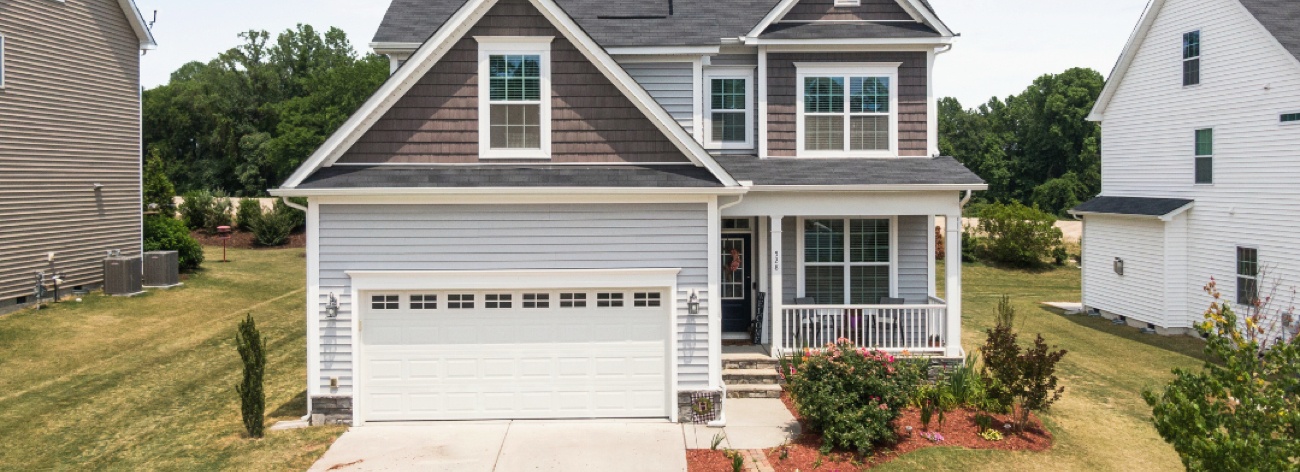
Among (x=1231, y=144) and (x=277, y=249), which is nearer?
(x=1231, y=144)

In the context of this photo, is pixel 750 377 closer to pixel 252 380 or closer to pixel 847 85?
pixel 847 85

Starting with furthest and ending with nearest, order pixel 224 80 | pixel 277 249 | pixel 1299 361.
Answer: pixel 224 80
pixel 277 249
pixel 1299 361

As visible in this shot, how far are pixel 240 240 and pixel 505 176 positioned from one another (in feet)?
95.3

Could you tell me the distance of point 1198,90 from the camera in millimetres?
19219

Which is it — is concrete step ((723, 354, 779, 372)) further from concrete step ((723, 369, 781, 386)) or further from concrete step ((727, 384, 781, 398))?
concrete step ((727, 384, 781, 398))

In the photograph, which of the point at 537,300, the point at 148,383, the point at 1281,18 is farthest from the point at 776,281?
the point at 1281,18

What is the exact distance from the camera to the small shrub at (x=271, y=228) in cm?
3575

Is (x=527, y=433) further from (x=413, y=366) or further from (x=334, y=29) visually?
(x=334, y=29)

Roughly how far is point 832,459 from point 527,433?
13.2ft

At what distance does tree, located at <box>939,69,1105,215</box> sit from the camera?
54875 millimetres

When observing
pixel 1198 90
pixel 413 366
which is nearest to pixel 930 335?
pixel 413 366

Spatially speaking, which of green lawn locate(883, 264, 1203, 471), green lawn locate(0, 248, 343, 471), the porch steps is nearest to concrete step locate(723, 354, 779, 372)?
the porch steps

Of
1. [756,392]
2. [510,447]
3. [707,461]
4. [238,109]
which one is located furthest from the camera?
[238,109]

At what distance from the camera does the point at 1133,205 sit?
68.4 feet
